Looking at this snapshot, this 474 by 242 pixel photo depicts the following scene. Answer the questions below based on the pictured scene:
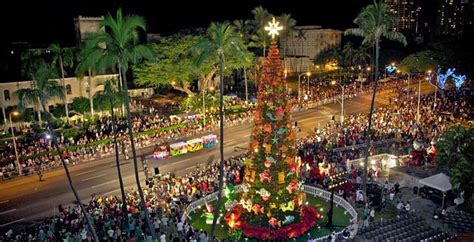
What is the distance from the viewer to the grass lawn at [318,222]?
86.7ft

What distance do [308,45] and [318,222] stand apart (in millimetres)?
72868

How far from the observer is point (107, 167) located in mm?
39750

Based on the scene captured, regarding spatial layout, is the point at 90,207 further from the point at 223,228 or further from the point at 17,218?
the point at 223,228

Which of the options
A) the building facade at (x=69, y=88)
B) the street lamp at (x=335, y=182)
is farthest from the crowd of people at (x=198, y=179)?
the building facade at (x=69, y=88)

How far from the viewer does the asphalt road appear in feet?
103

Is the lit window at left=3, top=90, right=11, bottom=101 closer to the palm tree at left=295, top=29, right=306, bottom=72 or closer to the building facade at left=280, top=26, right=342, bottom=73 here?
the palm tree at left=295, top=29, right=306, bottom=72

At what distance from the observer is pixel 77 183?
118 ft

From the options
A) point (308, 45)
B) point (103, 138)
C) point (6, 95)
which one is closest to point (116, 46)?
point (103, 138)

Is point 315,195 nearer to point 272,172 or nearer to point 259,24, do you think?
point 272,172

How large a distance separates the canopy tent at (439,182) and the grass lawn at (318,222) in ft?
19.2

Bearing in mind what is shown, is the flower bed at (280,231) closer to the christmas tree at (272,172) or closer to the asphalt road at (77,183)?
the christmas tree at (272,172)

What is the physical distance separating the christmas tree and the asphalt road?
43.8 ft

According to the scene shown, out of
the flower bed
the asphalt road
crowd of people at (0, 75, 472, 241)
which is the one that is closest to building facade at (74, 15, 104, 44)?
crowd of people at (0, 75, 472, 241)

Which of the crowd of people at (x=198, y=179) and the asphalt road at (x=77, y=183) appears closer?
the crowd of people at (x=198, y=179)
